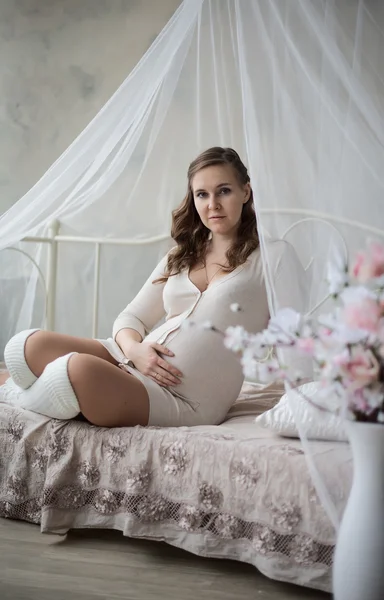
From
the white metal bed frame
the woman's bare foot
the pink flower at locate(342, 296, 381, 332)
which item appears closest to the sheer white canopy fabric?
the white metal bed frame

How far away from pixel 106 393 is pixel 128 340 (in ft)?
1.22

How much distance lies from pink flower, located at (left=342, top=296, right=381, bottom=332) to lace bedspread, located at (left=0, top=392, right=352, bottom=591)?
48cm

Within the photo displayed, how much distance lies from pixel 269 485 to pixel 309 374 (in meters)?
0.30

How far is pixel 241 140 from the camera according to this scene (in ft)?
7.91

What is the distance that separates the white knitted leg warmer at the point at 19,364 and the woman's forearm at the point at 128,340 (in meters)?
0.29

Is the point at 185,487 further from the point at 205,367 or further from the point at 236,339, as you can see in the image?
the point at 236,339

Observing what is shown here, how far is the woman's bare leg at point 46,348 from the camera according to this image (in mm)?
1956

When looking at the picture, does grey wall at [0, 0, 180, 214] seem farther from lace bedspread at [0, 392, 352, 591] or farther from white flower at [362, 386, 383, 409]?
white flower at [362, 386, 383, 409]

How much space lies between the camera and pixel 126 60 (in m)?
3.24

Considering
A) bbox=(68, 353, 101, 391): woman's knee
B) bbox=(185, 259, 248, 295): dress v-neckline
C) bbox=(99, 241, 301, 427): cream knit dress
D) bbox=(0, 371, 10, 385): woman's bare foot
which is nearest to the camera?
bbox=(68, 353, 101, 391): woman's knee

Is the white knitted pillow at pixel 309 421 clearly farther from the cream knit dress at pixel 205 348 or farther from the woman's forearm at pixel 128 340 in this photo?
the woman's forearm at pixel 128 340

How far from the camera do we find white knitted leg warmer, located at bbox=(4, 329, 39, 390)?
1.95m

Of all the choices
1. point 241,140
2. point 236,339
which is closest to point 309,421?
point 236,339

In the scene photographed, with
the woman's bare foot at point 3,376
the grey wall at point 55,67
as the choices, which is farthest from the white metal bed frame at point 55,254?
the grey wall at point 55,67
